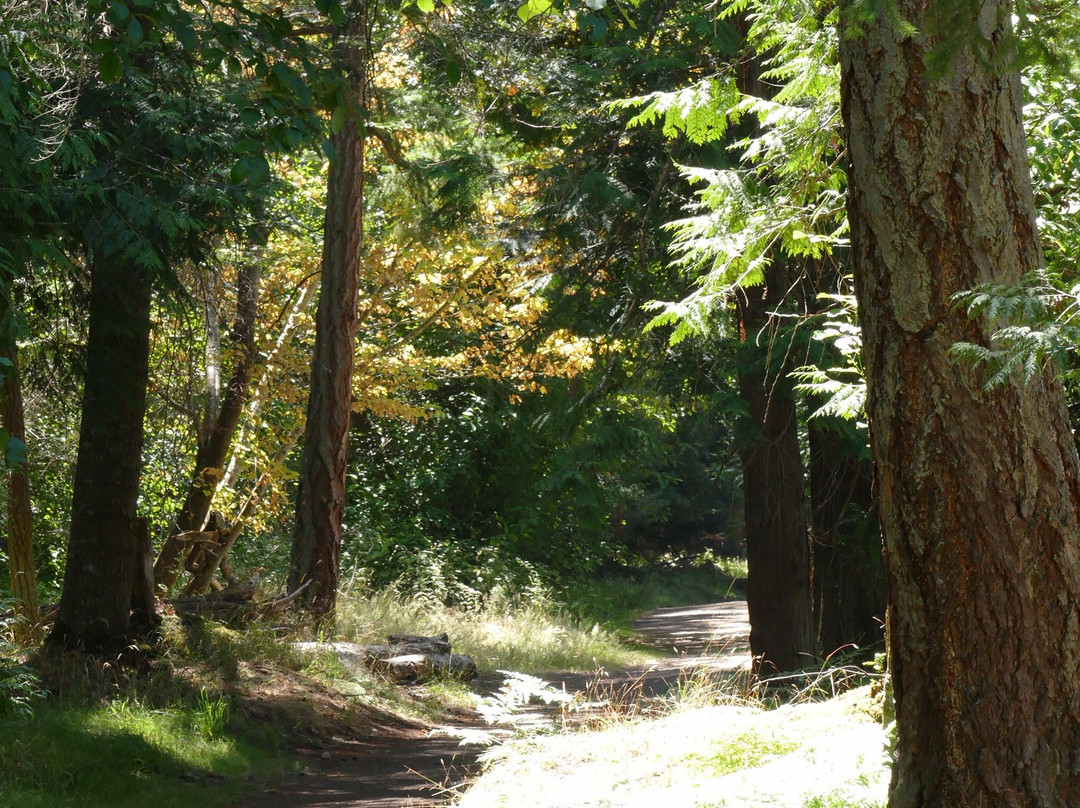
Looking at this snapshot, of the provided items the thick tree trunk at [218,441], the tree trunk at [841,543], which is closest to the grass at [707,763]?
the tree trunk at [841,543]

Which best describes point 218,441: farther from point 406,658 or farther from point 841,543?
point 841,543

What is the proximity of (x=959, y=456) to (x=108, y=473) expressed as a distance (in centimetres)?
734

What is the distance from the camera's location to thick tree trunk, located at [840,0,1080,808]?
11.3 ft

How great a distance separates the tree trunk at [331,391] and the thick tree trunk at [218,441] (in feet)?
4.79

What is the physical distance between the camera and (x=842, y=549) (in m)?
10.9

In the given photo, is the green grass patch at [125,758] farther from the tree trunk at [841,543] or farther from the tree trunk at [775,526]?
the tree trunk at [841,543]

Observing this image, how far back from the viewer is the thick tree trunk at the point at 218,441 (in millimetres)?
12875

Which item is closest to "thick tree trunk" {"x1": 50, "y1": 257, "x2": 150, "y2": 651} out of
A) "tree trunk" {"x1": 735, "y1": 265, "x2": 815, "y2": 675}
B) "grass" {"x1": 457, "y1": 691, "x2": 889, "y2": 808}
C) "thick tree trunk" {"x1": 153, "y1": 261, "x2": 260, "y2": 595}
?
"grass" {"x1": 457, "y1": 691, "x2": 889, "y2": 808}

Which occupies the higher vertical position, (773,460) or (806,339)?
(806,339)

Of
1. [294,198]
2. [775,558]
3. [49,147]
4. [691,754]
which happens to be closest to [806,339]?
[775,558]

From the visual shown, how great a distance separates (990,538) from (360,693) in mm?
7938

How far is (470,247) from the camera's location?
589 inches

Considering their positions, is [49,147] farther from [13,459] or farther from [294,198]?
[294,198]

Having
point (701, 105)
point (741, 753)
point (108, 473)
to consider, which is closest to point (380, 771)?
point (108, 473)
